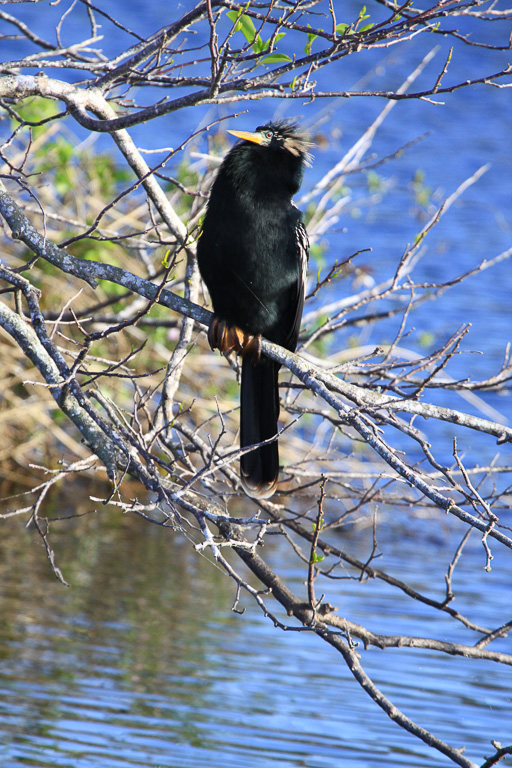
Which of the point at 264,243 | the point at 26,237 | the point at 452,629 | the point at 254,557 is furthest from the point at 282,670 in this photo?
the point at 26,237

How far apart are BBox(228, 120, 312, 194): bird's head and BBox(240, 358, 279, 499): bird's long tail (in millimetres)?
647

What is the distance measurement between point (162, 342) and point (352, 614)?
262cm

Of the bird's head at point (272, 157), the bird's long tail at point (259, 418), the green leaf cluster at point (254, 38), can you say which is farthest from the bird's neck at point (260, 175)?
the bird's long tail at point (259, 418)

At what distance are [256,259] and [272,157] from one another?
0.38 m

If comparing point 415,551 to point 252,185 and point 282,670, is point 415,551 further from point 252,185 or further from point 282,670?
point 252,185

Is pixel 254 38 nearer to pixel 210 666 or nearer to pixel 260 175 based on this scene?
pixel 260 175

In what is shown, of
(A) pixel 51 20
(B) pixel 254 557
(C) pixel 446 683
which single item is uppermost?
(A) pixel 51 20

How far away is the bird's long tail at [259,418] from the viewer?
317cm

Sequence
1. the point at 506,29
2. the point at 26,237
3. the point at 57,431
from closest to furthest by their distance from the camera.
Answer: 1. the point at 26,237
2. the point at 57,431
3. the point at 506,29

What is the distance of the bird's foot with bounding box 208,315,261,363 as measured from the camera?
3.12 meters

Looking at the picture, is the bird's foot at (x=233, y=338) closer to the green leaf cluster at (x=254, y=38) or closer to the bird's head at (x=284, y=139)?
the bird's head at (x=284, y=139)

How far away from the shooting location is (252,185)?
3.06m

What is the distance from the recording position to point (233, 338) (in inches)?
123

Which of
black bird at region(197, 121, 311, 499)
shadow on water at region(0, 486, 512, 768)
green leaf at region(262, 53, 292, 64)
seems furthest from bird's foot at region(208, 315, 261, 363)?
shadow on water at region(0, 486, 512, 768)
